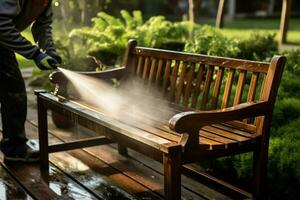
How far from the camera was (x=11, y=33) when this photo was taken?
3.99 meters

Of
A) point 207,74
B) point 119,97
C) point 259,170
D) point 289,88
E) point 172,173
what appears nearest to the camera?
point 172,173

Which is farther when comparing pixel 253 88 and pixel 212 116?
pixel 253 88

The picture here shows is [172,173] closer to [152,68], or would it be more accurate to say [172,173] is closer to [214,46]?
[152,68]

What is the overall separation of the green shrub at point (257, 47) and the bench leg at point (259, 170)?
3752mm

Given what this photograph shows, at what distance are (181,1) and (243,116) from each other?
28.8 m

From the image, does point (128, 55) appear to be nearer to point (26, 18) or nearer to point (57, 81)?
point (57, 81)

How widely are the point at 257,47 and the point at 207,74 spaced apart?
3.66 meters

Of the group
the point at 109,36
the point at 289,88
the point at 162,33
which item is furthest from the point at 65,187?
the point at 162,33

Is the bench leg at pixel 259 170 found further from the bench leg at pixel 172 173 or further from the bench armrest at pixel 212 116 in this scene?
the bench leg at pixel 172 173

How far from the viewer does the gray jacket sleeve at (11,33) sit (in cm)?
396

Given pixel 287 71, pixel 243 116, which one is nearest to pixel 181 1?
pixel 287 71

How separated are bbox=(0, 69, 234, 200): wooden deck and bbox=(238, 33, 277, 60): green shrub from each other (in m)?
2.82

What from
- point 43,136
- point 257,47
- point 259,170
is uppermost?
point 257,47

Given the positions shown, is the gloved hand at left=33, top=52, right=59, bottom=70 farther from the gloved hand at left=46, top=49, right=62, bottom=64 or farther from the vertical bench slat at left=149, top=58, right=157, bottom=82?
the vertical bench slat at left=149, top=58, right=157, bottom=82
